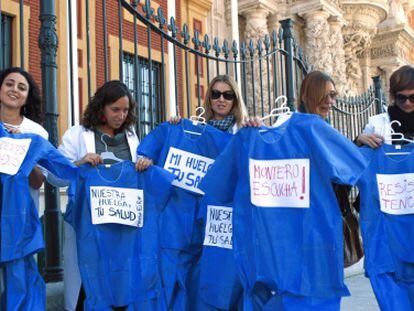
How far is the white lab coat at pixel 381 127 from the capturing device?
139 inches

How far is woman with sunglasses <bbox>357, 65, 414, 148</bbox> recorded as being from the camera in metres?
3.44

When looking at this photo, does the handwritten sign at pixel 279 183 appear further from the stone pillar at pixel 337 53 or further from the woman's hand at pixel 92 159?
the stone pillar at pixel 337 53

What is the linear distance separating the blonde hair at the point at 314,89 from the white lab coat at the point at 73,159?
122 centimetres

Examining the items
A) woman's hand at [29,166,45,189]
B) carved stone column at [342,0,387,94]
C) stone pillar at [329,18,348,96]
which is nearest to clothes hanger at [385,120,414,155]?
woman's hand at [29,166,45,189]

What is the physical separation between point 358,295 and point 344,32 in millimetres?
15054

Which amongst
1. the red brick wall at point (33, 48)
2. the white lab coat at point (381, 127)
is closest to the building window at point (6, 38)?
the red brick wall at point (33, 48)

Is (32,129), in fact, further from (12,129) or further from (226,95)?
(226,95)

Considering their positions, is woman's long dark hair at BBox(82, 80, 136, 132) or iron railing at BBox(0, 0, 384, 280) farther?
iron railing at BBox(0, 0, 384, 280)

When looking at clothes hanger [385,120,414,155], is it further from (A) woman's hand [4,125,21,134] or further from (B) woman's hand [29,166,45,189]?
(A) woman's hand [4,125,21,134]

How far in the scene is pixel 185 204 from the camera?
354cm

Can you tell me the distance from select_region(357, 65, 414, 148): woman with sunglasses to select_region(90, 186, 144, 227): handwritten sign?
1.55 metres

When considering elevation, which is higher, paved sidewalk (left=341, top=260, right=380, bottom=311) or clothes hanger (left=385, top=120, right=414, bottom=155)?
clothes hanger (left=385, top=120, right=414, bottom=155)

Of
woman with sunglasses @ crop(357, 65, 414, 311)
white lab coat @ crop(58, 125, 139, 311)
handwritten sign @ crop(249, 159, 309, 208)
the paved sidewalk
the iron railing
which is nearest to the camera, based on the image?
handwritten sign @ crop(249, 159, 309, 208)

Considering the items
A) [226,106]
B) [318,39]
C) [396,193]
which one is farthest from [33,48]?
[318,39]
